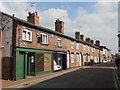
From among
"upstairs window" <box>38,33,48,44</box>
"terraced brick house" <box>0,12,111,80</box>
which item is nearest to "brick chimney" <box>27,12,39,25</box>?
"terraced brick house" <box>0,12,111,80</box>

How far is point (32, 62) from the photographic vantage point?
48.5 feet

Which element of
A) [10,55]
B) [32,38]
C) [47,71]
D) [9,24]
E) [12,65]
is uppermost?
[9,24]

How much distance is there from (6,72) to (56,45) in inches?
341

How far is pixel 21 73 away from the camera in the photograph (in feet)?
40.9

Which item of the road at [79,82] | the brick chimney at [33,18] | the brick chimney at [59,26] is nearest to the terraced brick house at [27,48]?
the brick chimney at [33,18]

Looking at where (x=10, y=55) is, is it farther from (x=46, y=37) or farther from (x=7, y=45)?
(x=46, y=37)

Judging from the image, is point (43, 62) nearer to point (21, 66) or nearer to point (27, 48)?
point (27, 48)

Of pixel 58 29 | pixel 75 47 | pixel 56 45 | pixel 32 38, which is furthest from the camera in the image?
pixel 75 47

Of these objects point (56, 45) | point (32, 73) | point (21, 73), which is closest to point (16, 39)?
point (21, 73)

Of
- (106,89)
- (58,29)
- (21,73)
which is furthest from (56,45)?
(106,89)

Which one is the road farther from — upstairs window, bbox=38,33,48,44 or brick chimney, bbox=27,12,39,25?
brick chimney, bbox=27,12,39,25

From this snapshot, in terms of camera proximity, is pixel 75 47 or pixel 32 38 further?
pixel 75 47

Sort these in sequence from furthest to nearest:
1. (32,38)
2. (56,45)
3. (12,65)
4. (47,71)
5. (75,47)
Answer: (75,47), (56,45), (47,71), (32,38), (12,65)

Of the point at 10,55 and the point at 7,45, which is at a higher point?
the point at 7,45
